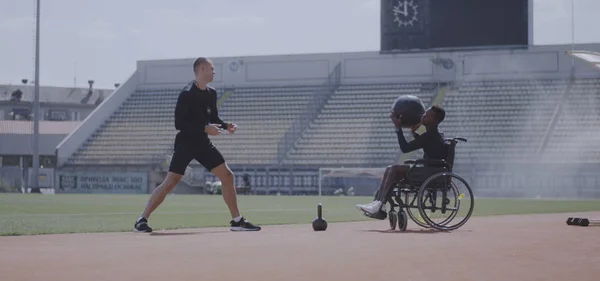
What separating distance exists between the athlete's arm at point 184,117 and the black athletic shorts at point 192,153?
12 centimetres

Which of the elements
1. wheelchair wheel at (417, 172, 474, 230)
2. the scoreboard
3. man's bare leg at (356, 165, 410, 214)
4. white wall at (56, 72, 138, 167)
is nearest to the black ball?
man's bare leg at (356, 165, 410, 214)

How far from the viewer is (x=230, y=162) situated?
1934 inches

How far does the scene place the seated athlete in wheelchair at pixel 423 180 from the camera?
11.7 m

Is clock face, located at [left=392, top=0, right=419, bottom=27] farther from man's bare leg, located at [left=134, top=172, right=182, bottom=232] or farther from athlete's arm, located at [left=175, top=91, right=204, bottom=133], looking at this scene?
man's bare leg, located at [left=134, top=172, right=182, bottom=232]

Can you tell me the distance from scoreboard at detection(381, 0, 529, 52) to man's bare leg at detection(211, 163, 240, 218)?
112 ft

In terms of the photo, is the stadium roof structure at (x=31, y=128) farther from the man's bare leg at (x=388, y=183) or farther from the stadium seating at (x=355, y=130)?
the man's bare leg at (x=388, y=183)

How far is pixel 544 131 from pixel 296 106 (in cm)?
1309

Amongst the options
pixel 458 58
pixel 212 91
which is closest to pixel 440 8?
pixel 458 58

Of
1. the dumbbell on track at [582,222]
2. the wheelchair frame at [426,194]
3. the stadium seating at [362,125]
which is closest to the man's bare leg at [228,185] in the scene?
the wheelchair frame at [426,194]

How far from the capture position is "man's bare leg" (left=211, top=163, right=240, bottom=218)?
38.8 feet

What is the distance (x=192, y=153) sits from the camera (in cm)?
1166

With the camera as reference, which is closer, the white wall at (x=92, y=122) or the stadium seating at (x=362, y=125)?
the stadium seating at (x=362, y=125)

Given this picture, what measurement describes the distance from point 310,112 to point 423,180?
131 feet

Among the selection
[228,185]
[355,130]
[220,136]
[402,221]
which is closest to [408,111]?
[402,221]
